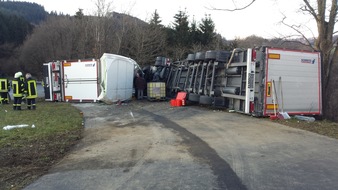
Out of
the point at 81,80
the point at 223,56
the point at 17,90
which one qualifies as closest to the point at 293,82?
the point at 223,56

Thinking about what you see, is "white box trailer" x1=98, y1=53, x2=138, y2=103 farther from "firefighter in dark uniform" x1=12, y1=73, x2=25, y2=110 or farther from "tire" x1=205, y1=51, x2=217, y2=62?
"tire" x1=205, y1=51, x2=217, y2=62

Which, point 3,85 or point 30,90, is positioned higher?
point 3,85

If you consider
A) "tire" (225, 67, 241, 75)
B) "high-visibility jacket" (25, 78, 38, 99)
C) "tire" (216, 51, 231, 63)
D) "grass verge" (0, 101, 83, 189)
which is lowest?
"grass verge" (0, 101, 83, 189)

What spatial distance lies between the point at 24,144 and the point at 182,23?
34794mm

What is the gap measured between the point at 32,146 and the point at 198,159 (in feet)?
12.2

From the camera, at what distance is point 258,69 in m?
11.0

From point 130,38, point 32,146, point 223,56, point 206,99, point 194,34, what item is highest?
point 194,34

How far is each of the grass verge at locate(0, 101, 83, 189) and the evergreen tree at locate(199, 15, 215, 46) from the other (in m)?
30.5

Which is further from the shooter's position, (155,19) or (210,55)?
(155,19)

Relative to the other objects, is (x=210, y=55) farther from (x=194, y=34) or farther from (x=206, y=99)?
(x=194, y=34)

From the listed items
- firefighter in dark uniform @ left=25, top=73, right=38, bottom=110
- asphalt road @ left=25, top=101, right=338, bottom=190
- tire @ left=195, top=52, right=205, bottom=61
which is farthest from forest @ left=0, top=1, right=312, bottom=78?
asphalt road @ left=25, top=101, right=338, bottom=190

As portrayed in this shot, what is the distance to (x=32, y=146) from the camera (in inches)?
283

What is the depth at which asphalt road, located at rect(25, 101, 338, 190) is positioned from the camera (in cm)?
473

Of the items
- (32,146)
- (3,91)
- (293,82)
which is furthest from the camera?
(3,91)
